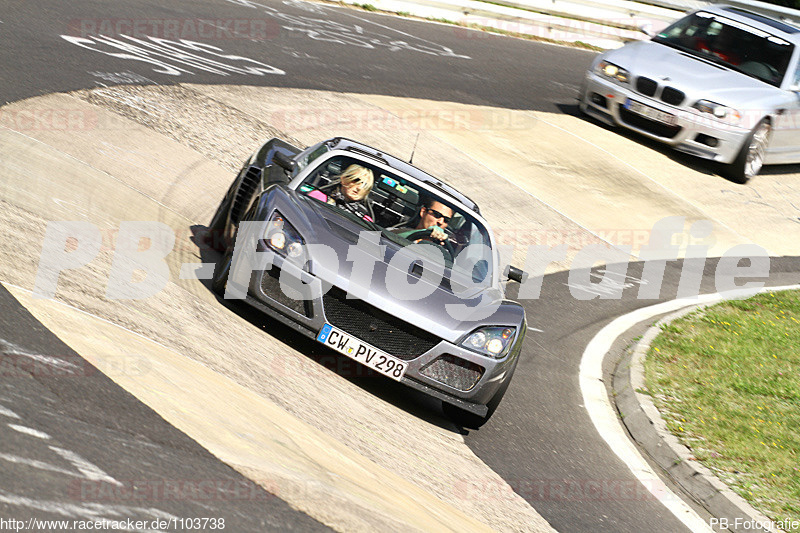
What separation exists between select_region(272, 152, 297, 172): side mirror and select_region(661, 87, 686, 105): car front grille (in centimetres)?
768

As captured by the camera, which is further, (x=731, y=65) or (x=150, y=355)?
(x=731, y=65)

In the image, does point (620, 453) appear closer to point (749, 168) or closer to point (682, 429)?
point (682, 429)

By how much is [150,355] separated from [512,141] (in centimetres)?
933

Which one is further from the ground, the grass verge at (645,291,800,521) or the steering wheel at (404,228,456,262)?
the steering wheel at (404,228,456,262)

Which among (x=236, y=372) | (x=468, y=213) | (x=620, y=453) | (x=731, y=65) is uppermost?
(x=731, y=65)

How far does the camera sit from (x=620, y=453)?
22.5 ft

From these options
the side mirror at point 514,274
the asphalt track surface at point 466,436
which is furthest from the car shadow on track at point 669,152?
the side mirror at point 514,274

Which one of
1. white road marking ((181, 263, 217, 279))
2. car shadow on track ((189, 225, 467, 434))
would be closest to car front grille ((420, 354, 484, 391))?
car shadow on track ((189, 225, 467, 434))

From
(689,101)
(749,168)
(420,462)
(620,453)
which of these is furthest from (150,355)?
(749,168)

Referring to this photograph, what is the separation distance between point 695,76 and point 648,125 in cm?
96

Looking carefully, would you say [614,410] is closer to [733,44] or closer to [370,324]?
[370,324]

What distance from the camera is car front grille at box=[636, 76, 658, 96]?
44.8 feet

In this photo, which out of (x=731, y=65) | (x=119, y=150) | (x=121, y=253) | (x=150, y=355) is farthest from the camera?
(x=731, y=65)

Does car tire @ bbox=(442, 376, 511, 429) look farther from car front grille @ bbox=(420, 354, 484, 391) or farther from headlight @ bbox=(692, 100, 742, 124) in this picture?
headlight @ bbox=(692, 100, 742, 124)
